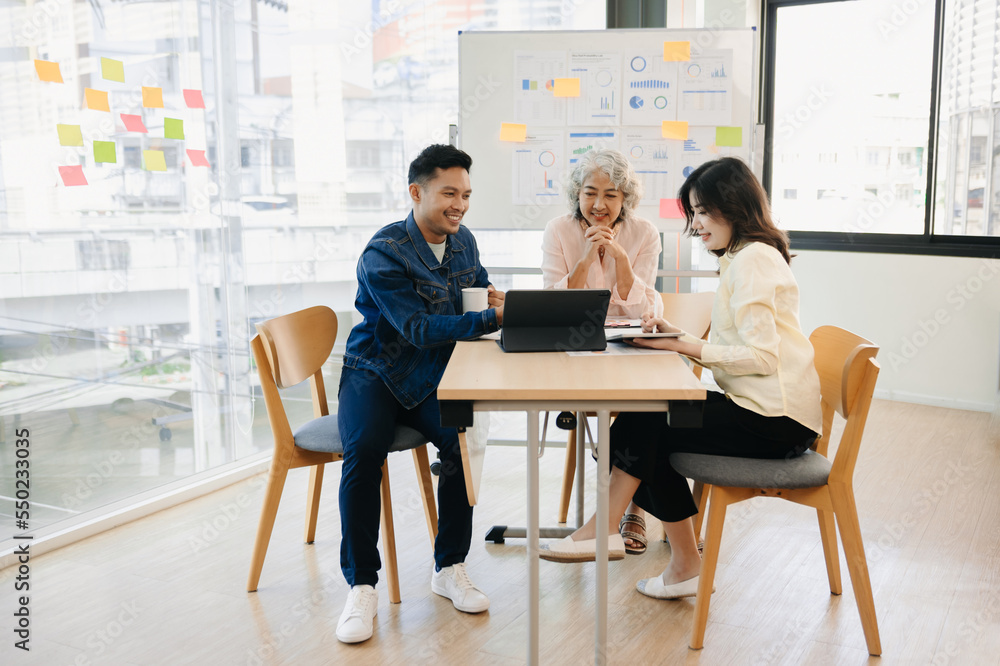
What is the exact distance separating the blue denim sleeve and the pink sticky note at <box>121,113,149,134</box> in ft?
3.63

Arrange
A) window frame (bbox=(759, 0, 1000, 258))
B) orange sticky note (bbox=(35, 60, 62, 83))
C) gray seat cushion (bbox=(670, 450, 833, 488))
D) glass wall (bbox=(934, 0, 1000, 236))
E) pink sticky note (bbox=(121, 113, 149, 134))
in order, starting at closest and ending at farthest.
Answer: gray seat cushion (bbox=(670, 450, 833, 488)), orange sticky note (bbox=(35, 60, 62, 83)), pink sticky note (bbox=(121, 113, 149, 134)), glass wall (bbox=(934, 0, 1000, 236)), window frame (bbox=(759, 0, 1000, 258))

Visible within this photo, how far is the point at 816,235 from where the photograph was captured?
498 cm

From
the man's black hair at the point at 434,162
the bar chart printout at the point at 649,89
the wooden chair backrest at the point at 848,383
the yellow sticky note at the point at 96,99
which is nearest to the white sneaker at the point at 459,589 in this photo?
the wooden chair backrest at the point at 848,383

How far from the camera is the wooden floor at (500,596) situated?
80.5 inches

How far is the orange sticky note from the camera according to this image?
2.56m

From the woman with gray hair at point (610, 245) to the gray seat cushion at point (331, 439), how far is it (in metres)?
0.77

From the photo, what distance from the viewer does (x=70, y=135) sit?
105 inches

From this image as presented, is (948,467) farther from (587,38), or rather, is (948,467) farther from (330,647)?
(330,647)

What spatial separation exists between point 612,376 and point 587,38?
81.1 inches

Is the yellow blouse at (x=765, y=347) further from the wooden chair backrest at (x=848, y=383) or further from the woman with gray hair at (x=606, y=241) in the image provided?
the woman with gray hair at (x=606, y=241)

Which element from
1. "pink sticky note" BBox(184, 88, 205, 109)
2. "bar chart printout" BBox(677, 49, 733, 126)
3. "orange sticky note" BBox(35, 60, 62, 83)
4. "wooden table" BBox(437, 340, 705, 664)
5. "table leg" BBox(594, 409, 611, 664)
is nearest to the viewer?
"wooden table" BBox(437, 340, 705, 664)

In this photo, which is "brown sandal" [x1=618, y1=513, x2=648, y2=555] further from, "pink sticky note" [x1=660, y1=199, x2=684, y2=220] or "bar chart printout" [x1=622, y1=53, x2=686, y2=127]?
"bar chart printout" [x1=622, y1=53, x2=686, y2=127]

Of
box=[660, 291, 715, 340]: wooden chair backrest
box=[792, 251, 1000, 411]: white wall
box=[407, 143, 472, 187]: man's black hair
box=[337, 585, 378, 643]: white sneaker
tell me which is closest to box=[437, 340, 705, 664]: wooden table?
box=[337, 585, 378, 643]: white sneaker

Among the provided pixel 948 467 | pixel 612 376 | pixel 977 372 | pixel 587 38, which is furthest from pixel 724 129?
pixel 977 372
